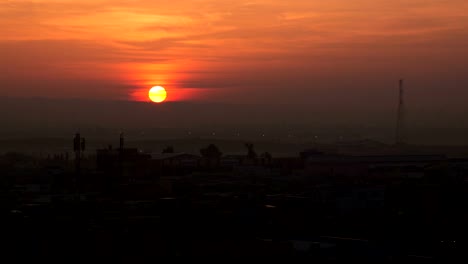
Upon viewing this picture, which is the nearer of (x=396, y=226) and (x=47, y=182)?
(x=396, y=226)

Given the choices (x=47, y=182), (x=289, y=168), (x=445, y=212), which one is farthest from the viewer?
(x=289, y=168)

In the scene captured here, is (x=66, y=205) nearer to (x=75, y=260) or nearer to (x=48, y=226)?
(x=48, y=226)

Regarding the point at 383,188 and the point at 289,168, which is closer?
the point at 383,188

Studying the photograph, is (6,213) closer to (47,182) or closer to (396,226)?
(396,226)

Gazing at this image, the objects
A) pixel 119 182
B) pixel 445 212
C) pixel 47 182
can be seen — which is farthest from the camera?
pixel 47 182

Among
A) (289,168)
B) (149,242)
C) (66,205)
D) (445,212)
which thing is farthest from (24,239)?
(289,168)

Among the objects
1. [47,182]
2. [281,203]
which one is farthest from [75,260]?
[47,182]

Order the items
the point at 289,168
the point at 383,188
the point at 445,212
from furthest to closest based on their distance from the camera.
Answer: the point at 289,168, the point at 383,188, the point at 445,212

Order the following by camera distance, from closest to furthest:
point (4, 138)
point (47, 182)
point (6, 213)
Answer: point (6, 213) → point (47, 182) → point (4, 138)

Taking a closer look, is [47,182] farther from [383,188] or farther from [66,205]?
[383,188]
